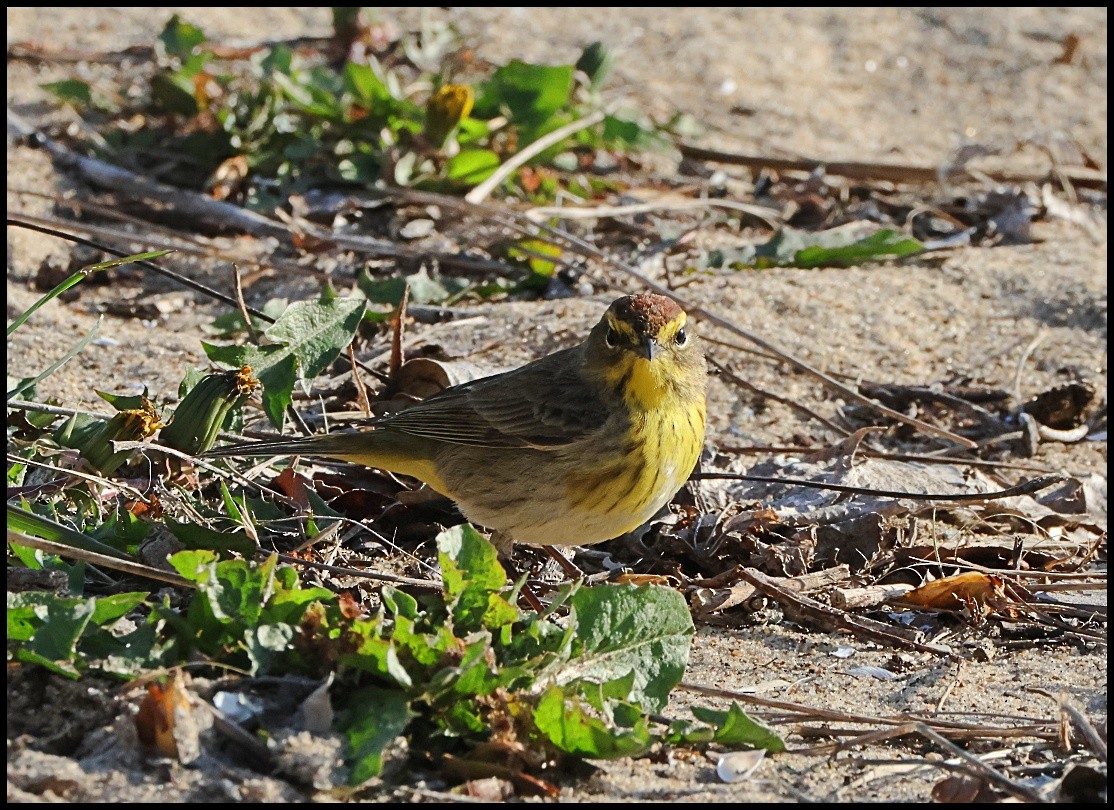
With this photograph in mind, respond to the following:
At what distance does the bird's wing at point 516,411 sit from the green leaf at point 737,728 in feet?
4.99

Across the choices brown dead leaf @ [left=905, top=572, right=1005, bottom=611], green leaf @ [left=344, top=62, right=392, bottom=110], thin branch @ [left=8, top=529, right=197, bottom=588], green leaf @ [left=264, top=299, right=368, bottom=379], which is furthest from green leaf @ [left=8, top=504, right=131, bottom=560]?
green leaf @ [left=344, top=62, right=392, bottom=110]

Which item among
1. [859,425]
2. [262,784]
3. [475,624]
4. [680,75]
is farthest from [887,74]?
[262,784]

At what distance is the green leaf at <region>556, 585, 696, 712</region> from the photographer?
336 centimetres

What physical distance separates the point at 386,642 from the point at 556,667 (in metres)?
0.44

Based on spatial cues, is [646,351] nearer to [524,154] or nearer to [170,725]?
[170,725]

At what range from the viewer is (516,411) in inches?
189

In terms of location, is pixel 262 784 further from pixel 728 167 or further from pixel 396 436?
pixel 728 167

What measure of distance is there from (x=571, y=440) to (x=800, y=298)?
2281 mm

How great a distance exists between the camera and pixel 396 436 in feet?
15.6

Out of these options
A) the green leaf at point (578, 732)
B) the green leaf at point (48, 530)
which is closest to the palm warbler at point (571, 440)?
the green leaf at point (48, 530)

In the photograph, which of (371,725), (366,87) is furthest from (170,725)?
(366,87)

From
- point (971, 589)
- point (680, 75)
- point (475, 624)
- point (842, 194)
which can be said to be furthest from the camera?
point (680, 75)

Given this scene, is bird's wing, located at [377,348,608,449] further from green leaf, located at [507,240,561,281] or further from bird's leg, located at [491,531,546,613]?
green leaf, located at [507,240,561,281]

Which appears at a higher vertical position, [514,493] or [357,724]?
[357,724]
